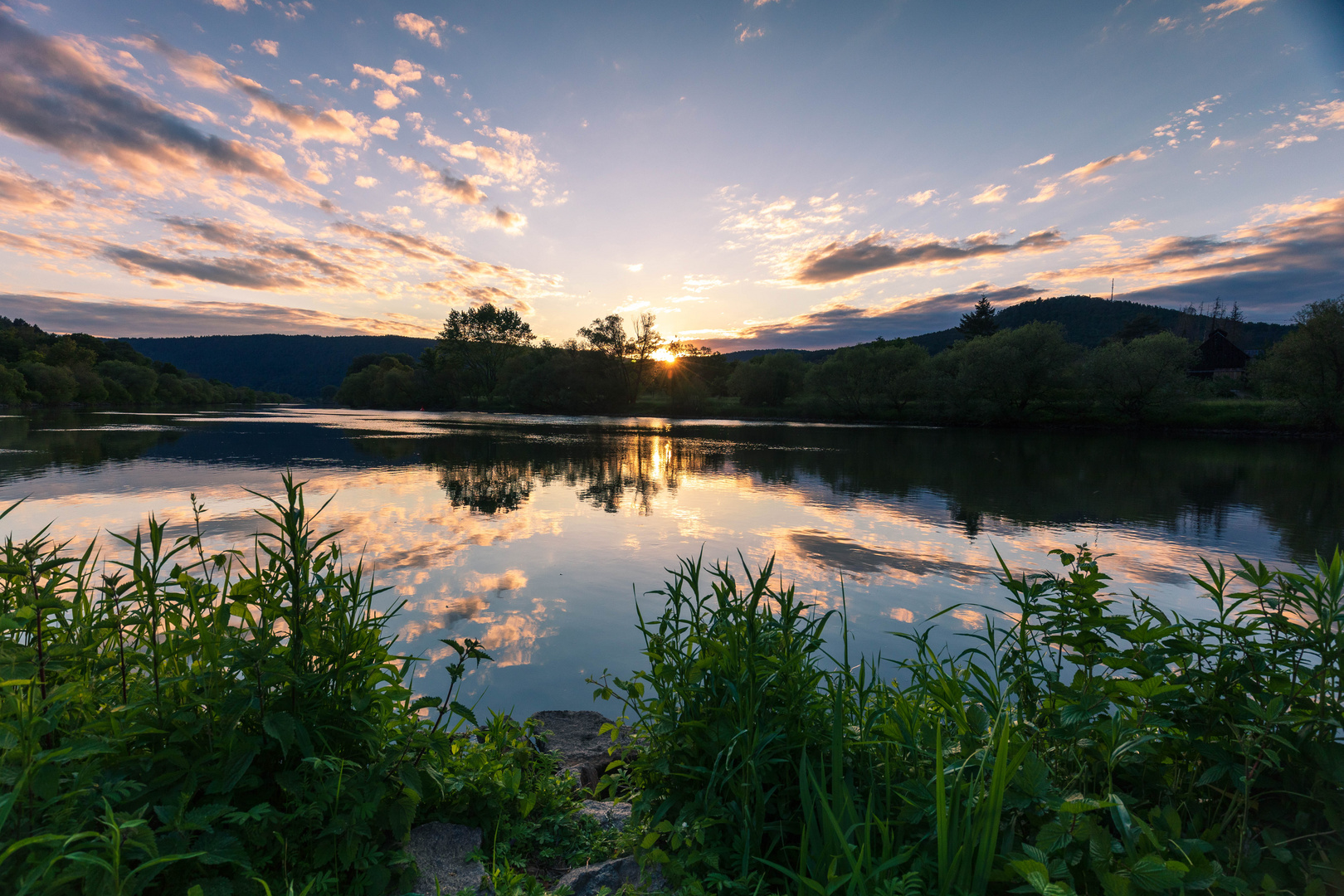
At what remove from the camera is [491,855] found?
248 centimetres

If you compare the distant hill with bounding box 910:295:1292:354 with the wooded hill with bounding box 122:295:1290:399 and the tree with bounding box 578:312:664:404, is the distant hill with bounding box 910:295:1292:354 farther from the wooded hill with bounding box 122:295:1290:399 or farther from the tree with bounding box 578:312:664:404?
the tree with bounding box 578:312:664:404

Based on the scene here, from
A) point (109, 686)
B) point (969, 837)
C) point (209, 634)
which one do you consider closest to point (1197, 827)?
point (969, 837)

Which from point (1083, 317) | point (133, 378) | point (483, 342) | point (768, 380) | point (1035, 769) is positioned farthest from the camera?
point (1083, 317)

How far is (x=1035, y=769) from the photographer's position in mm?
1924

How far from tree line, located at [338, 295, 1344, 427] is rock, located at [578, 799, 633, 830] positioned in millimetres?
58504

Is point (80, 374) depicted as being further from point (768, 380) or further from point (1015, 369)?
point (1015, 369)

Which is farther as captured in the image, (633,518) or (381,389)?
(381,389)

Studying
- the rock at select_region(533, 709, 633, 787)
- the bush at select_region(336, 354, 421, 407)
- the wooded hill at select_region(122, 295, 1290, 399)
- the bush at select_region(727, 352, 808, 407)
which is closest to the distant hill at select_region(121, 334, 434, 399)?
the wooded hill at select_region(122, 295, 1290, 399)

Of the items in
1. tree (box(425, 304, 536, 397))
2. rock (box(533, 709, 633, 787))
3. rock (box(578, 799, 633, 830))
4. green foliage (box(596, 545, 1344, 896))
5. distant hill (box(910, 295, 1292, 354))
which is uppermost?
distant hill (box(910, 295, 1292, 354))

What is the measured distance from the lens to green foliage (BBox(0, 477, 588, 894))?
1.65 metres

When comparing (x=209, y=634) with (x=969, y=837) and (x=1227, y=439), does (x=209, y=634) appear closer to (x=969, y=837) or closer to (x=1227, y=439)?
(x=969, y=837)

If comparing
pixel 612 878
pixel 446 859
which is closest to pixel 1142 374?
pixel 612 878

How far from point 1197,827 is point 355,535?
423 inches

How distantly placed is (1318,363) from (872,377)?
33.9m
